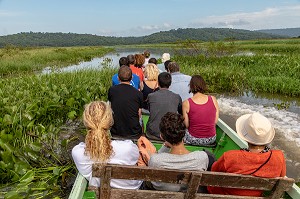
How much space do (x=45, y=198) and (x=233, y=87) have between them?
10.1 metres

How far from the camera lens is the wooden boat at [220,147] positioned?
8.85ft

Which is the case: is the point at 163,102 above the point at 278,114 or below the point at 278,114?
above

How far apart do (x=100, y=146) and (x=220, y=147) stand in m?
2.50

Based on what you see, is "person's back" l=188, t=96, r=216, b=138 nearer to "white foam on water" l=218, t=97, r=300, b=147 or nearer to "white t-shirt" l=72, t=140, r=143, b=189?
"white t-shirt" l=72, t=140, r=143, b=189

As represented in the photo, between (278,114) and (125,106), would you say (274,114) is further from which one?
(125,106)

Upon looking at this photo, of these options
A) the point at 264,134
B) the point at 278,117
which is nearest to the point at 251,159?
the point at 264,134

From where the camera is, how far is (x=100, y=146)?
2.43 m

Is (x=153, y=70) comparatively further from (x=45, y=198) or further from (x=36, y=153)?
(x=45, y=198)

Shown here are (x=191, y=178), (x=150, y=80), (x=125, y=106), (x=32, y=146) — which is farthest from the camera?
(x=150, y=80)

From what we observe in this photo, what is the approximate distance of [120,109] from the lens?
4043mm

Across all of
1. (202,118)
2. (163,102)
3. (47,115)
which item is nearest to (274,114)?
(202,118)

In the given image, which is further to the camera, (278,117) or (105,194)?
(278,117)

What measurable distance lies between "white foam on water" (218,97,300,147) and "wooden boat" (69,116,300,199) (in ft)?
9.10

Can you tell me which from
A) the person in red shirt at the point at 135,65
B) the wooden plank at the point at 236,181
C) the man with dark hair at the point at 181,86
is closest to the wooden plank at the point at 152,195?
the wooden plank at the point at 236,181
